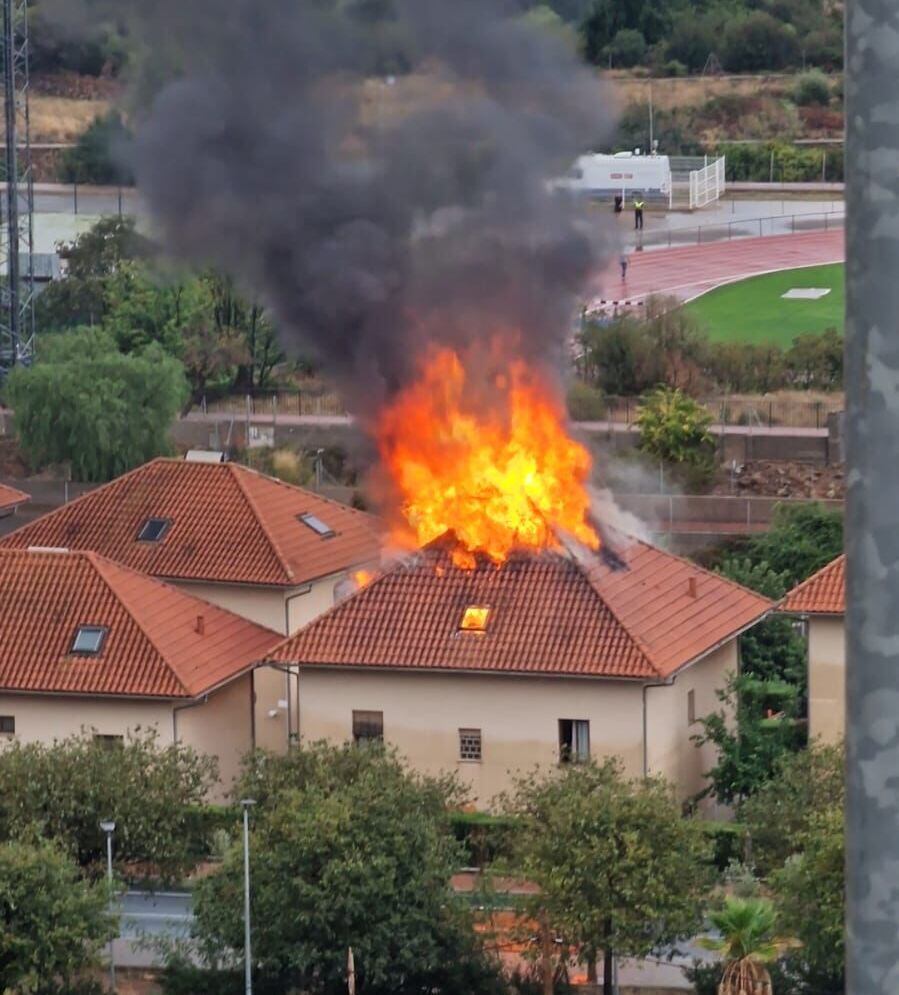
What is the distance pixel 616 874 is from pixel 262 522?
56.4 feet

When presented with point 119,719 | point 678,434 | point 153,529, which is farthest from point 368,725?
point 678,434

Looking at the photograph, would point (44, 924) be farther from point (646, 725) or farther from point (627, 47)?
point (627, 47)

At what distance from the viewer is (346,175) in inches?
1726

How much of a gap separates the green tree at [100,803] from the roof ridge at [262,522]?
1027 cm

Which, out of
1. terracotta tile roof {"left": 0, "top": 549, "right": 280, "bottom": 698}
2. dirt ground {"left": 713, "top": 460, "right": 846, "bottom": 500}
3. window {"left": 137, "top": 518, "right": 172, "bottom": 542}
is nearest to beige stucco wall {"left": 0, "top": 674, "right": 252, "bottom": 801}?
terracotta tile roof {"left": 0, "top": 549, "right": 280, "bottom": 698}

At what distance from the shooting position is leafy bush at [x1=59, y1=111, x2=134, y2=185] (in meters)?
46.6

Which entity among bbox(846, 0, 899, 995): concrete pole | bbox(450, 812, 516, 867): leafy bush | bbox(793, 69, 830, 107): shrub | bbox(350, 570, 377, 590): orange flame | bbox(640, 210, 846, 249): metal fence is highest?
bbox(793, 69, 830, 107): shrub

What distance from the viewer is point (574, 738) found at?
42.0m

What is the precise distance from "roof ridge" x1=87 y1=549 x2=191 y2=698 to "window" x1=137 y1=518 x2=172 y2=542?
3.65 metres

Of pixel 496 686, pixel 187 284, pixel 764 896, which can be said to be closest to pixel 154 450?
pixel 187 284

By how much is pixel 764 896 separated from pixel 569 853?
128 inches

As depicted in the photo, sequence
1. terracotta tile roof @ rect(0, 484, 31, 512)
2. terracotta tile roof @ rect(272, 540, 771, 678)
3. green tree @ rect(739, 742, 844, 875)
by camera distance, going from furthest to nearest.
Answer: terracotta tile roof @ rect(0, 484, 31, 512), terracotta tile roof @ rect(272, 540, 771, 678), green tree @ rect(739, 742, 844, 875)

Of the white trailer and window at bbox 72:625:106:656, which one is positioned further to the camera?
the white trailer

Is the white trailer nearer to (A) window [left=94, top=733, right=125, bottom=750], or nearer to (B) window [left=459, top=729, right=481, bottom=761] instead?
(B) window [left=459, top=729, right=481, bottom=761]
